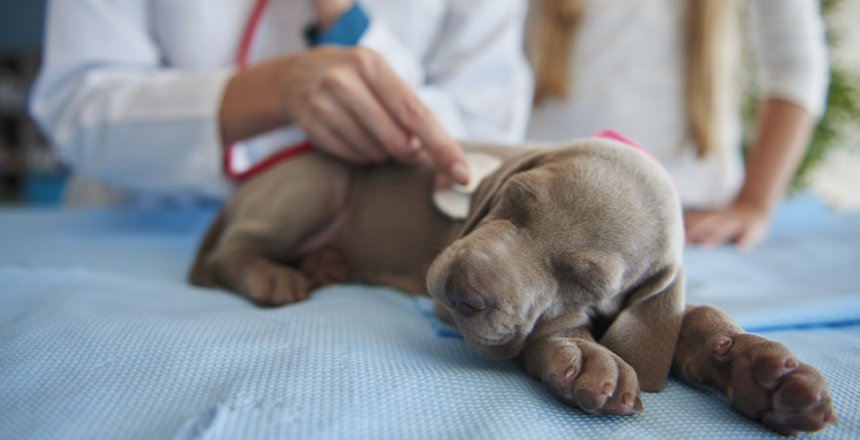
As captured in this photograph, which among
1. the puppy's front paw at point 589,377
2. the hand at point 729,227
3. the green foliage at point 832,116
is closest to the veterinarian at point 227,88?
the puppy's front paw at point 589,377

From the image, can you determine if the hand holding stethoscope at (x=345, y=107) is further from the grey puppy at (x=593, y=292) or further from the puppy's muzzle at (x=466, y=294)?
the puppy's muzzle at (x=466, y=294)

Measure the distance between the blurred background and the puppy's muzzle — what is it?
6.17 meters

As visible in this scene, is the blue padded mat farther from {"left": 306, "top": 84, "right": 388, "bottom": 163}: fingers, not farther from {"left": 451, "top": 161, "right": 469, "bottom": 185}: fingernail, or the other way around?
{"left": 306, "top": 84, "right": 388, "bottom": 163}: fingers

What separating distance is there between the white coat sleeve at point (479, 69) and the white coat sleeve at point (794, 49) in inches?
61.5

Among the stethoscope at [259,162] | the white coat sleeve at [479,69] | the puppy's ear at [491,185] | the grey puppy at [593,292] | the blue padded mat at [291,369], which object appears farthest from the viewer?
the white coat sleeve at [479,69]

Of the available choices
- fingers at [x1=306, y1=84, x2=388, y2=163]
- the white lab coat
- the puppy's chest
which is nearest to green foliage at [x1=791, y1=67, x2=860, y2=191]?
the white lab coat

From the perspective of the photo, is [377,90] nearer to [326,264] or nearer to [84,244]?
[326,264]

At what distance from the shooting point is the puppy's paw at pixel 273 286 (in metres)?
1.28

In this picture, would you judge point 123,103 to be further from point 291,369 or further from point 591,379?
point 591,379

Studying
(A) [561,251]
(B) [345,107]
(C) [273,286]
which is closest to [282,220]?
(C) [273,286]

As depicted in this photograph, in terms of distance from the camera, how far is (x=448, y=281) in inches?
38.5

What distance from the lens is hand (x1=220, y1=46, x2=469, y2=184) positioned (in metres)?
1.38

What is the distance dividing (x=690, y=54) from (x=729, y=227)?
1229mm

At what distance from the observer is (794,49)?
2834 mm
